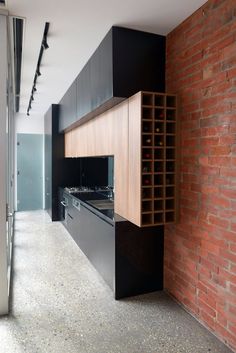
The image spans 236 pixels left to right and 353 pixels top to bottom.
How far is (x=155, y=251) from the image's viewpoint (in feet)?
9.42

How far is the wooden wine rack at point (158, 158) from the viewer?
243 cm

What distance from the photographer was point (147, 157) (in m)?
2.44

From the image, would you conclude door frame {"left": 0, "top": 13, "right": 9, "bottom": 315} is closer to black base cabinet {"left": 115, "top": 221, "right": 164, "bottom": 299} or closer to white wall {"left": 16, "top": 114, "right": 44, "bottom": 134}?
black base cabinet {"left": 115, "top": 221, "right": 164, "bottom": 299}

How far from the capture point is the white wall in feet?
23.9

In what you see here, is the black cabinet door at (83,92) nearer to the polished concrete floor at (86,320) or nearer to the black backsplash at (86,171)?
the black backsplash at (86,171)

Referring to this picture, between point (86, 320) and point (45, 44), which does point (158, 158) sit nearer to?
point (86, 320)

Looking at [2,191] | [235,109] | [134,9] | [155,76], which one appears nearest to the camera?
[235,109]

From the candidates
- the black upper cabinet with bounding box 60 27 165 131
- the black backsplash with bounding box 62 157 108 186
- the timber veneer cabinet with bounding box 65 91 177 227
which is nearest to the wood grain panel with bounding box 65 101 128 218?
the timber veneer cabinet with bounding box 65 91 177 227

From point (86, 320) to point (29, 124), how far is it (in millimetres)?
6112

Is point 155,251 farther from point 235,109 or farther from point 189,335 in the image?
point 235,109

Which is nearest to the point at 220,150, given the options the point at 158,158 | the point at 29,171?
the point at 158,158

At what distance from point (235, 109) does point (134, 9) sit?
1236mm

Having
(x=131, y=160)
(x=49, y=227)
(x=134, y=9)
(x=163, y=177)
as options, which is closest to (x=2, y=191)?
(x=131, y=160)

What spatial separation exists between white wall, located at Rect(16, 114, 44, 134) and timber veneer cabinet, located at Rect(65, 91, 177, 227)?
5193 mm
